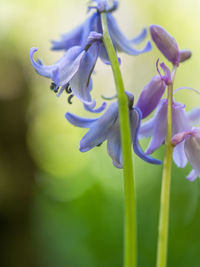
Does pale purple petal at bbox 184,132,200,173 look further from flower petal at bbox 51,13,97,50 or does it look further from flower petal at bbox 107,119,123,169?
flower petal at bbox 51,13,97,50

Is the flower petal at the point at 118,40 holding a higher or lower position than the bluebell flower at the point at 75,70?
higher

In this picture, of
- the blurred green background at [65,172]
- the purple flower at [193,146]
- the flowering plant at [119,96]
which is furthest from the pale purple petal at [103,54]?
the blurred green background at [65,172]

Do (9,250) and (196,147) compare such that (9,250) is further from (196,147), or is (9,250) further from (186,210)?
(196,147)

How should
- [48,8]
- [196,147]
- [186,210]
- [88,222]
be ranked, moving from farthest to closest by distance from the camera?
[48,8], [88,222], [186,210], [196,147]

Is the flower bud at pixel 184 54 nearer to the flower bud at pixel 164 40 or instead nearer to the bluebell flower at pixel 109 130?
the flower bud at pixel 164 40

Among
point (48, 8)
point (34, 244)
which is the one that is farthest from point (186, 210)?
point (48, 8)

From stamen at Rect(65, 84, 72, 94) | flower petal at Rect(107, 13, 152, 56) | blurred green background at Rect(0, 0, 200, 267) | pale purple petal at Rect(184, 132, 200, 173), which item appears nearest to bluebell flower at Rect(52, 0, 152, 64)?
flower petal at Rect(107, 13, 152, 56)

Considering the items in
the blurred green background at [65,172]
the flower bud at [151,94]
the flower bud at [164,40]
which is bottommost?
the blurred green background at [65,172]
